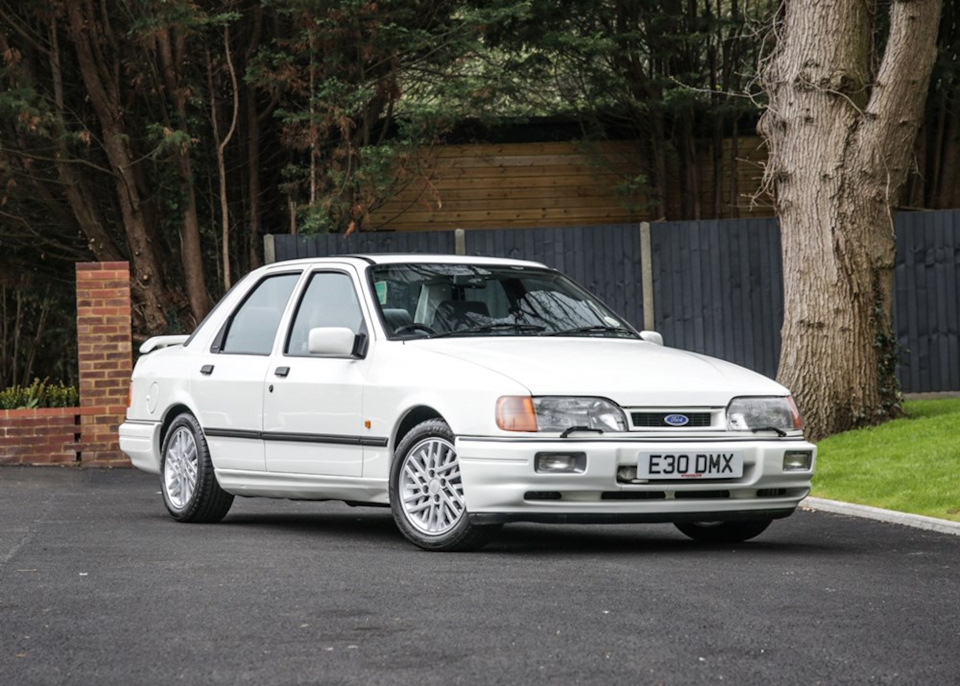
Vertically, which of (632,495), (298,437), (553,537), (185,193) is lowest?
(553,537)

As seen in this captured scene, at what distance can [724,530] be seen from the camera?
9602mm

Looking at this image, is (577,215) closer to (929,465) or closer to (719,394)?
(929,465)

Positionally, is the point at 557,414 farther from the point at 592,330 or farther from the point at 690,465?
the point at 592,330

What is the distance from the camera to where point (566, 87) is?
2272cm

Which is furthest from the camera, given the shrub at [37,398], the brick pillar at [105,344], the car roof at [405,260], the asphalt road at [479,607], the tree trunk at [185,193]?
the tree trunk at [185,193]

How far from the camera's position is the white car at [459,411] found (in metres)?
8.34

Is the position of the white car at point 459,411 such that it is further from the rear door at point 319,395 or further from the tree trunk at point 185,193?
the tree trunk at point 185,193

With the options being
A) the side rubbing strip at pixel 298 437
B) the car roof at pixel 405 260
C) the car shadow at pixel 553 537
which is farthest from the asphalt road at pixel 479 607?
the car roof at pixel 405 260

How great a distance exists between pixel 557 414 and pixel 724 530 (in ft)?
5.82

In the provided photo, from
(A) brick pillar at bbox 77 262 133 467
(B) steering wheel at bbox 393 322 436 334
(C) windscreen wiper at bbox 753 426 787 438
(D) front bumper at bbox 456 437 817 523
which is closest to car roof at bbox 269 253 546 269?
(B) steering wheel at bbox 393 322 436 334

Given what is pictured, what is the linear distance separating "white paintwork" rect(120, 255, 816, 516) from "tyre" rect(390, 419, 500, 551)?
145 mm

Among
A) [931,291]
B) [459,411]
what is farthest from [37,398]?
[931,291]

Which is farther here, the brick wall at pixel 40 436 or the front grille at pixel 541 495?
the brick wall at pixel 40 436

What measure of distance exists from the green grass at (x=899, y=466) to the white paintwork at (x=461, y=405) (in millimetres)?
2475
